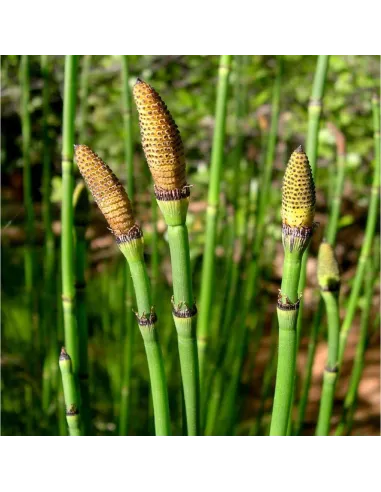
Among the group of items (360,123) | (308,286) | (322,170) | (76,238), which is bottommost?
(308,286)

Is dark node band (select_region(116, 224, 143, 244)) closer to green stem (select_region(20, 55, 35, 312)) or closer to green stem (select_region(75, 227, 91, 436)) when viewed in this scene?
green stem (select_region(75, 227, 91, 436))

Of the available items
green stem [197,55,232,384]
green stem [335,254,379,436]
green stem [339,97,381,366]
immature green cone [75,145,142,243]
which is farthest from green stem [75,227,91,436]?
green stem [335,254,379,436]

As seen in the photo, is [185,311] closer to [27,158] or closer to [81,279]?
[81,279]

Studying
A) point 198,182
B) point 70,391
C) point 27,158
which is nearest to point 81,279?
point 70,391
